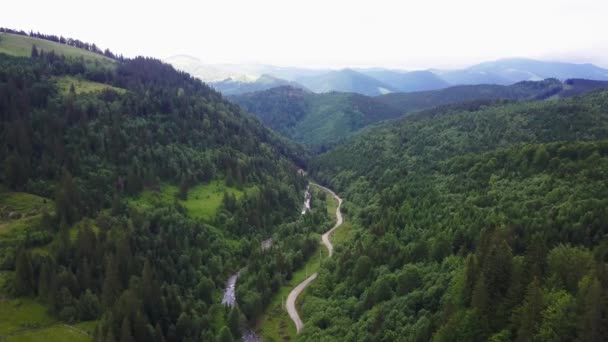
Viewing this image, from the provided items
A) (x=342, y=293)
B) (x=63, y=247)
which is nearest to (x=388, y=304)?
(x=342, y=293)

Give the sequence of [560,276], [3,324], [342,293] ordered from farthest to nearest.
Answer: [342,293]
[3,324]
[560,276]

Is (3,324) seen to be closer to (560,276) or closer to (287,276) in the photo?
(287,276)

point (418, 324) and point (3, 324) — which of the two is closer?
point (418, 324)

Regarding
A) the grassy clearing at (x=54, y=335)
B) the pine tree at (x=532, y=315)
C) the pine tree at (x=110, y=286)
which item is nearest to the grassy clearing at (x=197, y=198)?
the pine tree at (x=110, y=286)

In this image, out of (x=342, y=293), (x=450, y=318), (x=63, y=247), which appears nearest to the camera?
(x=450, y=318)

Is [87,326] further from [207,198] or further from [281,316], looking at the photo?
[207,198]

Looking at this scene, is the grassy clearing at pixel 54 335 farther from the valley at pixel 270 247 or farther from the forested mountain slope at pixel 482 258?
the forested mountain slope at pixel 482 258

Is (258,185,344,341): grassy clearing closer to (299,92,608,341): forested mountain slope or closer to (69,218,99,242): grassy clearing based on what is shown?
(299,92,608,341): forested mountain slope

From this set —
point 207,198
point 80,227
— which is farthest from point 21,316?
point 207,198
